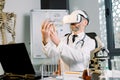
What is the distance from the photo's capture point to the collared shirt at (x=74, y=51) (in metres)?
1.41

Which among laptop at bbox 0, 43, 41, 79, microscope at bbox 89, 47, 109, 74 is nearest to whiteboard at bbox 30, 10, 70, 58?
laptop at bbox 0, 43, 41, 79

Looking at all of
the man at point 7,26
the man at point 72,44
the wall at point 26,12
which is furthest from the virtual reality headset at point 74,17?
the wall at point 26,12

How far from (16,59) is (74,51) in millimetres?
404

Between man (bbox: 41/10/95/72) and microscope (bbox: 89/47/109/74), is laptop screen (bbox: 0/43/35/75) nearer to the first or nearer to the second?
man (bbox: 41/10/95/72)

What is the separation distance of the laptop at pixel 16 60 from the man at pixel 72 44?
0.47ft

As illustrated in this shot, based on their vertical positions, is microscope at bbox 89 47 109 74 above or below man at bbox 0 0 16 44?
below

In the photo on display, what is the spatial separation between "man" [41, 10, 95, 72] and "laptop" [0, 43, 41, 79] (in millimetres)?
145

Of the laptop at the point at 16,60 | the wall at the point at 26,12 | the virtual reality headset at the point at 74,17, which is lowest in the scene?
the laptop at the point at 16,60

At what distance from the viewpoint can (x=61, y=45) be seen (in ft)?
4.62

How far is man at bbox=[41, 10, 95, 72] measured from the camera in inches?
55.5

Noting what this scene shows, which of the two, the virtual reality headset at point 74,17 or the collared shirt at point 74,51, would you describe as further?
the virtual reality headset at point 74,17

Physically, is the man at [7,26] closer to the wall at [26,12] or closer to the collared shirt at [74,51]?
the wall at [26,12]

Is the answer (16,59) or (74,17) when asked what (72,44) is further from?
(16,59)

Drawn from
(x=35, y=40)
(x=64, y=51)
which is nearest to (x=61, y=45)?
(x=64, y=51)
